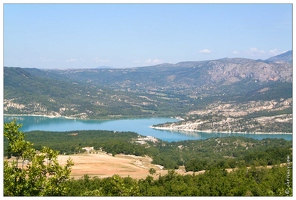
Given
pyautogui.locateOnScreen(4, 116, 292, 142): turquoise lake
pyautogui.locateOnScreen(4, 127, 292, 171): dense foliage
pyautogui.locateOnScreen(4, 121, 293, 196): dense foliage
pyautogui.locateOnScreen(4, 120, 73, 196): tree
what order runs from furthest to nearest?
pyautogui.locateOnScreen(4, 116, 292, 142): turquoise lake, pyautogui.locateOnScreen(4, 127, 292, 171): dense foliage, pyautogui.locateOnScreen(4, 121, 293, 196): dense foliage, pyautogui.locateOnScreen(4, 120, 73, 196): tree

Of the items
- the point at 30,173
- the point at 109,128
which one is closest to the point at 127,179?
the point at 30,173

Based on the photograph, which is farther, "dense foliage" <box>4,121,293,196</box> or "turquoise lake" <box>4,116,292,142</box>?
"turquoise lake" <box>4,116,292,142</box>

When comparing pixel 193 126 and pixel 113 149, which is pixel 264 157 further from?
pixel 193 126

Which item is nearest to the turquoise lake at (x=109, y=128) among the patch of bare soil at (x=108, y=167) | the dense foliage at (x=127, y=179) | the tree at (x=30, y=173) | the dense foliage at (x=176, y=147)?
the dense foliage at (x=176, y=147)

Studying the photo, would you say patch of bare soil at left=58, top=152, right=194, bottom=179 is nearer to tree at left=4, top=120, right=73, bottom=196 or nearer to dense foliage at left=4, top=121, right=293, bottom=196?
dense foliage at left=4, top=121, right=293, bottom=196

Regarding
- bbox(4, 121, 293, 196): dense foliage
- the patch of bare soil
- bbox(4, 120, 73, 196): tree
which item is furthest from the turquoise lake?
bbox(4, 120, 73, 196): tree

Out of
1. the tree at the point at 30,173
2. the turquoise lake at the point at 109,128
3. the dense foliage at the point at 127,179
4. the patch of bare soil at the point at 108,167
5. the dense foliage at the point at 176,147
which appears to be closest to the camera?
the tree at the point at 30,173

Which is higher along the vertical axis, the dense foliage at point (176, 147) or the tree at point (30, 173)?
the tree at point (30, 173)

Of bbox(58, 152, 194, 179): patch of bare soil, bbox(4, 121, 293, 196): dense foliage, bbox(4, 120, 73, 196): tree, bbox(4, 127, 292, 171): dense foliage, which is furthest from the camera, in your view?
bbox(4, 127, 292, 171): dense foliage

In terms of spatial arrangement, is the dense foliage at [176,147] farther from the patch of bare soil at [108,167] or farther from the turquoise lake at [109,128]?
the turquoise lake at [109,128]
